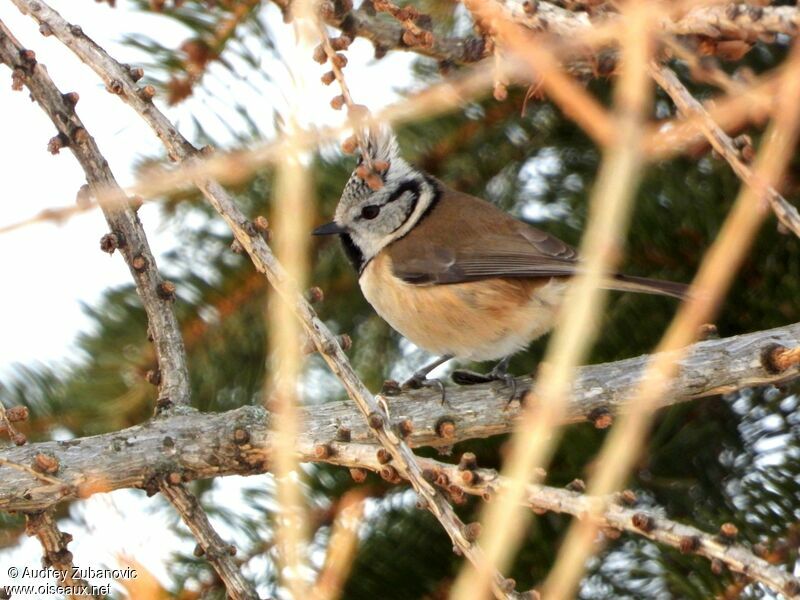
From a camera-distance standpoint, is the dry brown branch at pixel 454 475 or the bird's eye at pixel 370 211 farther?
the bird's eye at pixel 370 211

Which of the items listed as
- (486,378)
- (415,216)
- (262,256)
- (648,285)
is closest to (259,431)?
(262,256)

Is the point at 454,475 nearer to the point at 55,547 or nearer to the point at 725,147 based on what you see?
the point at 725,147

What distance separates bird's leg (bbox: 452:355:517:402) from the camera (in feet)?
9.27

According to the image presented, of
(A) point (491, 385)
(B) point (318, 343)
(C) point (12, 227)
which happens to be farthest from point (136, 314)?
(C) point (12, 227)

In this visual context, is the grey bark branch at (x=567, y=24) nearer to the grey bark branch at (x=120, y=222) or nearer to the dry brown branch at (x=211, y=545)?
the grey bark branch at (x=120, y=222)

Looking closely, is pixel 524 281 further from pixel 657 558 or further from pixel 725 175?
pixel 657 558

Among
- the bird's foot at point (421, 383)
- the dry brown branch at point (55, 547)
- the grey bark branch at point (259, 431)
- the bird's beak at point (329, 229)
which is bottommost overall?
the bird's foot at point (421, 383)

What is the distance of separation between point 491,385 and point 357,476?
2.35 feet

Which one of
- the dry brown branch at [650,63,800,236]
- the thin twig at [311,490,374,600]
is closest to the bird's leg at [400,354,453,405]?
the thin twig at [311,490,374,600]

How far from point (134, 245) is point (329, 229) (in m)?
1.04

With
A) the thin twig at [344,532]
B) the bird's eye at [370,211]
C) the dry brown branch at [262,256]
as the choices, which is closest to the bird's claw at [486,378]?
the thin twig at [344,532]

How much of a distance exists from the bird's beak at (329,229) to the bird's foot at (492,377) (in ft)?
1.85

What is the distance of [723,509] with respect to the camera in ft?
7.94

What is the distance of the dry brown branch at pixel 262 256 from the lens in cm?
158
